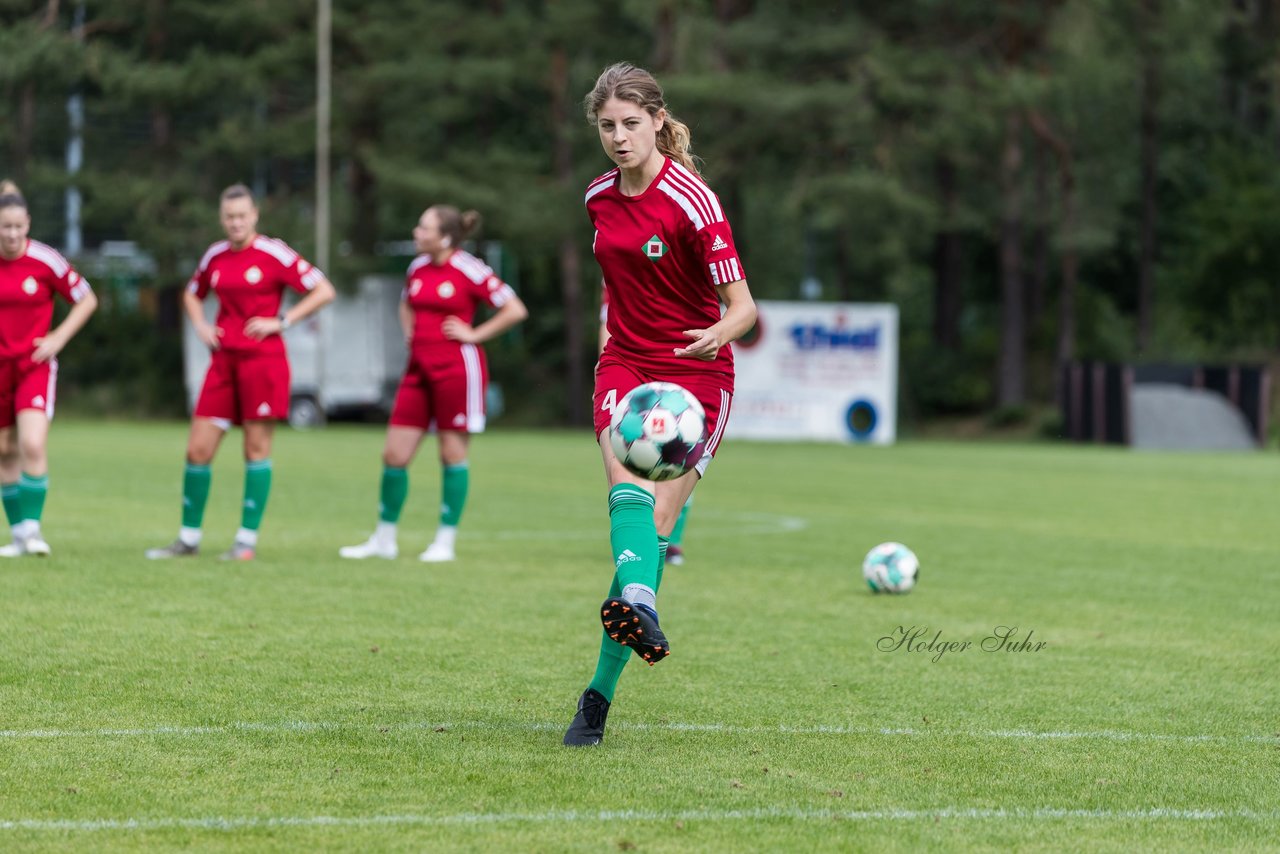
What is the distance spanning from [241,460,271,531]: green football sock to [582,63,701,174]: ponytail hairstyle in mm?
5512

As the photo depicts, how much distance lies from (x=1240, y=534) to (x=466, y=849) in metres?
11.6

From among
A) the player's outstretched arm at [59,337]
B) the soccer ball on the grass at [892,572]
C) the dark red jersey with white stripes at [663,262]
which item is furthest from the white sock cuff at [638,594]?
the player's outstretched arm at [59,337]

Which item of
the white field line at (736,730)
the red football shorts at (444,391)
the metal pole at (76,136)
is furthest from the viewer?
the metal pole at (76,136)

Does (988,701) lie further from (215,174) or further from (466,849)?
(215,174)

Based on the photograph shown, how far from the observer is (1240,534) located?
47.9ft

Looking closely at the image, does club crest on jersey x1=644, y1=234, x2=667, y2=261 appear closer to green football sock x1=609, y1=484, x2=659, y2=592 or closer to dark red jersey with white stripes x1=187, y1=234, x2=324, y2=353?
green football sock x1=609, y1=484, x2=659, y2=592

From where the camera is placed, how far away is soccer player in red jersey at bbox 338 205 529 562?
11.3 metres

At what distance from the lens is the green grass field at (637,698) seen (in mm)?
4711

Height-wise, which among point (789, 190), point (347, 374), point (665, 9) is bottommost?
point (347, 374)

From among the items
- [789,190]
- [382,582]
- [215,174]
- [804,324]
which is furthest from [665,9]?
[382,582]

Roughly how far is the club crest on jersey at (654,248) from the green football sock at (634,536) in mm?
783

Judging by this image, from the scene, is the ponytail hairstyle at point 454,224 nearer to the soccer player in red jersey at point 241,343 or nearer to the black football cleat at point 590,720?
the soccer player in red jersey at point 241,343
